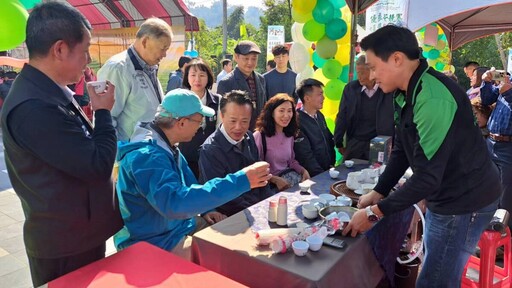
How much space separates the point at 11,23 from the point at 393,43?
1.92 meters

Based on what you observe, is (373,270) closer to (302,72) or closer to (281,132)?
(281,132)

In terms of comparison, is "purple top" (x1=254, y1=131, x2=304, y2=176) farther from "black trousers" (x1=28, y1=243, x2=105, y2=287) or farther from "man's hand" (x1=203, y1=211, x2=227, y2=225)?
Result: "black trousers" (x1=28, y1=243, x2=105, y2=287)

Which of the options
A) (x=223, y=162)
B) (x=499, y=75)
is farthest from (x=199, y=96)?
(x=499, y=75)

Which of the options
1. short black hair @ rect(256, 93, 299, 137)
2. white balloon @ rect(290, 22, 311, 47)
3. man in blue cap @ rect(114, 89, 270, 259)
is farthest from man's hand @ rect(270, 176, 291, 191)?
white balloon @ rect(290, 22, 311, 47)

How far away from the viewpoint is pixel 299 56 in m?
5.59

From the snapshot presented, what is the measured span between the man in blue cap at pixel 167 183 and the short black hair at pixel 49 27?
1.73ft

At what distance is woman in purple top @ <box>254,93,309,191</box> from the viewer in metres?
3.02

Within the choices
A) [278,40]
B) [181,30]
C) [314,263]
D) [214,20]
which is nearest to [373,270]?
[314,263]

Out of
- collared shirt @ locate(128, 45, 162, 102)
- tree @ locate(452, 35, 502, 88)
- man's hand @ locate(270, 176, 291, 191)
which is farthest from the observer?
tree @ locate(452, 35, 502, 88)

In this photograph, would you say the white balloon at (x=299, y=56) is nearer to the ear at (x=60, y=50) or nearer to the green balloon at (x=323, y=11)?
the green balloon at (x=323, y=11)

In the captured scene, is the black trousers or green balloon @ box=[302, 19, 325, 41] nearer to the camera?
the black trousers

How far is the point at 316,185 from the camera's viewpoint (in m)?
2.49

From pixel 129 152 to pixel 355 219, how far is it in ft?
3.41

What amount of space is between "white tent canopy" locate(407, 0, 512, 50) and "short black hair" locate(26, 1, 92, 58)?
393cm
